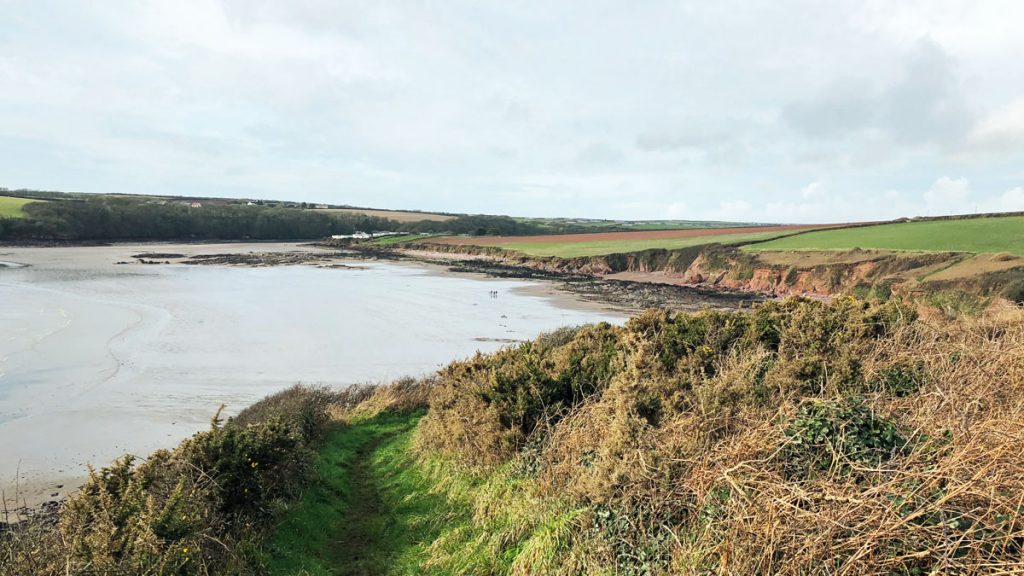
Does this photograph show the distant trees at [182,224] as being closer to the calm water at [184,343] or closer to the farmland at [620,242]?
the farmland at [620,242]

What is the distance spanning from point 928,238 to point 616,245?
32.1 meters

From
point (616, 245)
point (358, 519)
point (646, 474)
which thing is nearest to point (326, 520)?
point (358, 519)

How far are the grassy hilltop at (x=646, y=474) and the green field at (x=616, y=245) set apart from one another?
51.1 meters

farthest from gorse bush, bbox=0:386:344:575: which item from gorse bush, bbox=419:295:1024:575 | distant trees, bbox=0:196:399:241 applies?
distant trees, bbox=0:196:399:241

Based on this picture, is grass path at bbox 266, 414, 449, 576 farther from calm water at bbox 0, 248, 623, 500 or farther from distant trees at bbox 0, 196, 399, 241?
distant trees at bbox 0, 196, 399, 241

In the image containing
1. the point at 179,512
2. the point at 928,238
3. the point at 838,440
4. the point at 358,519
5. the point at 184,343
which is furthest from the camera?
the point at 928,238

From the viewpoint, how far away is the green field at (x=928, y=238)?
3750 centimetres

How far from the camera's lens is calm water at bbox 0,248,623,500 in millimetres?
15047

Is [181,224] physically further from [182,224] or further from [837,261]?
[837,261]

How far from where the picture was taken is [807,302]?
1154cm

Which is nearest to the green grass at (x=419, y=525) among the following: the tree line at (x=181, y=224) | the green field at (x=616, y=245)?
the green field at (x=616, y=245)

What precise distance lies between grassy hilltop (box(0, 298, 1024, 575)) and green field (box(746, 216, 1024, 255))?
3360cm

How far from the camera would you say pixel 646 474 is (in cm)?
576

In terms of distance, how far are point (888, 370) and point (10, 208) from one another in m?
118
